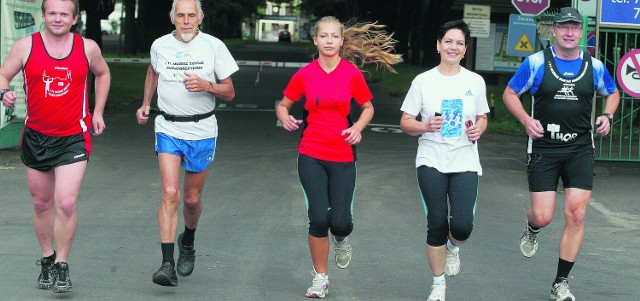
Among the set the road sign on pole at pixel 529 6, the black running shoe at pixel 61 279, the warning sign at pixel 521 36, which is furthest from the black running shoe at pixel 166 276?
the warning sign at pixel 521 36

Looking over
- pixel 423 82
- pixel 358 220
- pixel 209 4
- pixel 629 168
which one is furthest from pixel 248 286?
pixel 209 4

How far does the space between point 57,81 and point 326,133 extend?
1.72 m

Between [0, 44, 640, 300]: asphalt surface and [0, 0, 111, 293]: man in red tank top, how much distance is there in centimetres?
37

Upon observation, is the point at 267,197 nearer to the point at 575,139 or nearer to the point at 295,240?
the point at 295,240

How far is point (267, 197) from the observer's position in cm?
1235

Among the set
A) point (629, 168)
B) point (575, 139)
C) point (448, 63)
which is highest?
point (448, 63)

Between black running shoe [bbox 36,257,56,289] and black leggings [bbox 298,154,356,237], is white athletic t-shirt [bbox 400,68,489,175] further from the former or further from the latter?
black running shoe [bbox 36,257,56,289]

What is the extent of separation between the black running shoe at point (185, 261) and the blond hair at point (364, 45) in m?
1.75

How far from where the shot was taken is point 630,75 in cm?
1466

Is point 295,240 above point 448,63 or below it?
below

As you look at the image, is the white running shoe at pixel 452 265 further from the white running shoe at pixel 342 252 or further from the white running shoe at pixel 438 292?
the white running shoe at pixel 342 252

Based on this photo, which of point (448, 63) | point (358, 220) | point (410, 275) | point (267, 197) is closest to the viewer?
point (448, 63)

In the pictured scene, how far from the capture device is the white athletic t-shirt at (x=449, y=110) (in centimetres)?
717

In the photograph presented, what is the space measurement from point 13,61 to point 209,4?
166 ft
